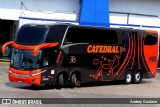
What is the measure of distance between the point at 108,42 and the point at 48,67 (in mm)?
4540

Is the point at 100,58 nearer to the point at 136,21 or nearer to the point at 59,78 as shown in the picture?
the point at 59,78

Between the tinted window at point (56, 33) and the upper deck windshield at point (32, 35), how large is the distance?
0.25 meters

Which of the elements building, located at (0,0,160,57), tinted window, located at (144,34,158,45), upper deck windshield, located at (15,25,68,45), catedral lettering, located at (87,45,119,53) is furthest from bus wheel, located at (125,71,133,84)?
building, located at (0,0,160,57)

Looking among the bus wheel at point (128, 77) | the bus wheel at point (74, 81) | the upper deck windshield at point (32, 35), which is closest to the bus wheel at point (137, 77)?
the bus wheel at point (128, 77)

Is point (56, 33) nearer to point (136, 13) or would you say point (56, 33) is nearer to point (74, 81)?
point (74, 81)

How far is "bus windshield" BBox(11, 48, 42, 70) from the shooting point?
20.5 metres

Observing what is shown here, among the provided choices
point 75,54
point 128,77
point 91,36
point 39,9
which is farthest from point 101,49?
point 39,9

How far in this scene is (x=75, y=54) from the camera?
867 inches

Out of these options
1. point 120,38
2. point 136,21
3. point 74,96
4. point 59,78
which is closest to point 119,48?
point 120,38

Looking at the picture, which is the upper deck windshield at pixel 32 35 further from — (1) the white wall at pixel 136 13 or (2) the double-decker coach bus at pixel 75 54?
(1) the white wall at pixel 136 13

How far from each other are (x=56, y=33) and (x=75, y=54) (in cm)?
152

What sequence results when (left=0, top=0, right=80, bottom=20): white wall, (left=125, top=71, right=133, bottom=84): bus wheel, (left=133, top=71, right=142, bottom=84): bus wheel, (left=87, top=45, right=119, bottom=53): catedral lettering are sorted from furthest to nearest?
(left=0, top=0, right=80, bottom=20): white wall, (left=133, top=71, right=142, bottom=84): bus wheel, (left=125, top=71, right=133, bottom=84): bus wheel, (left=87, top=45, right=119, bottom=53): catedral lettering

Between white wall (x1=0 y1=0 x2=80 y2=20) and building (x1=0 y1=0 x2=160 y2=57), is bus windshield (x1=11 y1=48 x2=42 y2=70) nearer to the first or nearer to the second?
building (x1=0 y1=0 x2=160 y2=57)

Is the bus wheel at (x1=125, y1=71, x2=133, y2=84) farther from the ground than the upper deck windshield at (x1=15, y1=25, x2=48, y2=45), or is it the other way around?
the upper deck windshield at (x1=15, y1=25, x2=48, y2=45)
